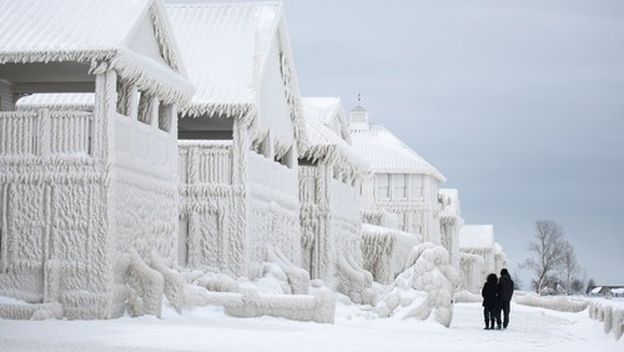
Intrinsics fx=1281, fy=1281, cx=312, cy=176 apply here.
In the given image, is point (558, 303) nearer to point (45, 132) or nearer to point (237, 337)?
point (45, 132)

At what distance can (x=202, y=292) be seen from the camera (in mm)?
29781

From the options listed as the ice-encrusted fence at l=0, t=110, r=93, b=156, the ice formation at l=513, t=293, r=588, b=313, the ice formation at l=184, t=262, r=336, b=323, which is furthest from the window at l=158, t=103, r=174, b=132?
the ice formation at l=513, t=293, r=588, b=313

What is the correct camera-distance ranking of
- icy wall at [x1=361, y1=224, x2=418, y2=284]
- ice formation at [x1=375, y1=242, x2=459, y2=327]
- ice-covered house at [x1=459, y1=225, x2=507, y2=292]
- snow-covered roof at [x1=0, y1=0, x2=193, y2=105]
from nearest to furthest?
snow-covered roof at [x1=0, y1=0, x2=193, y2=105] < ice formation at [x1=375, y1=242, x2=459, y2=327] < icy wall at [x1=361, y1=224, x2=418, y2=284] < ice-covered house at [x1=459, y1=225, x2=507, y2=292]

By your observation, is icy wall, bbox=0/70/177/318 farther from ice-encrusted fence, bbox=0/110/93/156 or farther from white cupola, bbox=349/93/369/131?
white cupola, bbox=349/93/369/131

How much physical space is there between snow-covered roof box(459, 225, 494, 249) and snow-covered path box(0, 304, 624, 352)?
67.5 meters

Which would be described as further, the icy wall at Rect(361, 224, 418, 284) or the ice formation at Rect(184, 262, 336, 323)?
the icy wall at Rect(361, 224, 418, 284)

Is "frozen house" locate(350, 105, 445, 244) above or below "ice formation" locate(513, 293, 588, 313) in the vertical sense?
above

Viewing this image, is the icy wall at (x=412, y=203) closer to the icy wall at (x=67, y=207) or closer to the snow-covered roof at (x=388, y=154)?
the snow-covered roof at (x=388, y=154)

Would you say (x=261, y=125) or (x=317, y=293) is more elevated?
(x=261, y=125)

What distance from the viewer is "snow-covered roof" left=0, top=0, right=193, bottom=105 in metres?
26.3

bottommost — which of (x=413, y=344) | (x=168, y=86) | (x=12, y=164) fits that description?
(x=413, y=344)

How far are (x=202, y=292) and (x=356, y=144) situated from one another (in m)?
46.4

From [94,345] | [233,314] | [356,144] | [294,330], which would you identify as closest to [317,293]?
[233,314]

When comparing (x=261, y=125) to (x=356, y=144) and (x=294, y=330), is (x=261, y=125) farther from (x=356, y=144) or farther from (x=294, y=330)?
(x=356, y=144)
